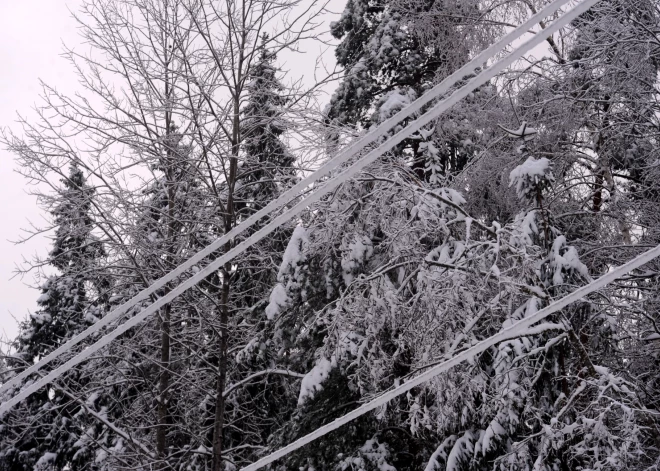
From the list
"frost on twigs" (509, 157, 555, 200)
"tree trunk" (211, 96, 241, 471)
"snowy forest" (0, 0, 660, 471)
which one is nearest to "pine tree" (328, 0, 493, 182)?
"snowy forest" (0, 0, 660, 471)

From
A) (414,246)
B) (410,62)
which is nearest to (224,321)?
(414,246)

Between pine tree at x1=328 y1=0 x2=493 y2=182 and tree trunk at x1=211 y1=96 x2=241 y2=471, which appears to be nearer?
tree trunk at x1=211 y1=96 x2=241 y2=471

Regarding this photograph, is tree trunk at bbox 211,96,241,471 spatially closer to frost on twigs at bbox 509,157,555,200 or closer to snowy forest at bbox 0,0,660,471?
snowy forest at bbox 0,0,660,471

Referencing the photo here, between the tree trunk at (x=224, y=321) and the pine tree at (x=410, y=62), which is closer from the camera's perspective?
the tree trunk at (x=224, y=321)

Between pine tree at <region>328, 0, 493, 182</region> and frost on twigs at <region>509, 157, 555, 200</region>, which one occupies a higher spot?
pine tree at <region>328, 0, 493, 182</region>

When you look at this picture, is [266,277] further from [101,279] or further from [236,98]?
[236,98]

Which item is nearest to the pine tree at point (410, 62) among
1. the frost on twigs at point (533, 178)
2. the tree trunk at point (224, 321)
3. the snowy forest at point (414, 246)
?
the snowy forest at point (414, 246)

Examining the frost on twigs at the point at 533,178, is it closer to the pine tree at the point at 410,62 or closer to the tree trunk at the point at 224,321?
the pine tree at the point at 410,62

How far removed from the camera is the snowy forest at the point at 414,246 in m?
4.56

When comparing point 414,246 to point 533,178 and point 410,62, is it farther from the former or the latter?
point 410,62

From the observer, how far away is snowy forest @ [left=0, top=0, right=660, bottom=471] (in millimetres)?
4562

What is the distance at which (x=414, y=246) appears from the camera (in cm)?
527

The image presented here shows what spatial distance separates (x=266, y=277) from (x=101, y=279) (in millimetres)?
3549

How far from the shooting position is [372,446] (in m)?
6.33
